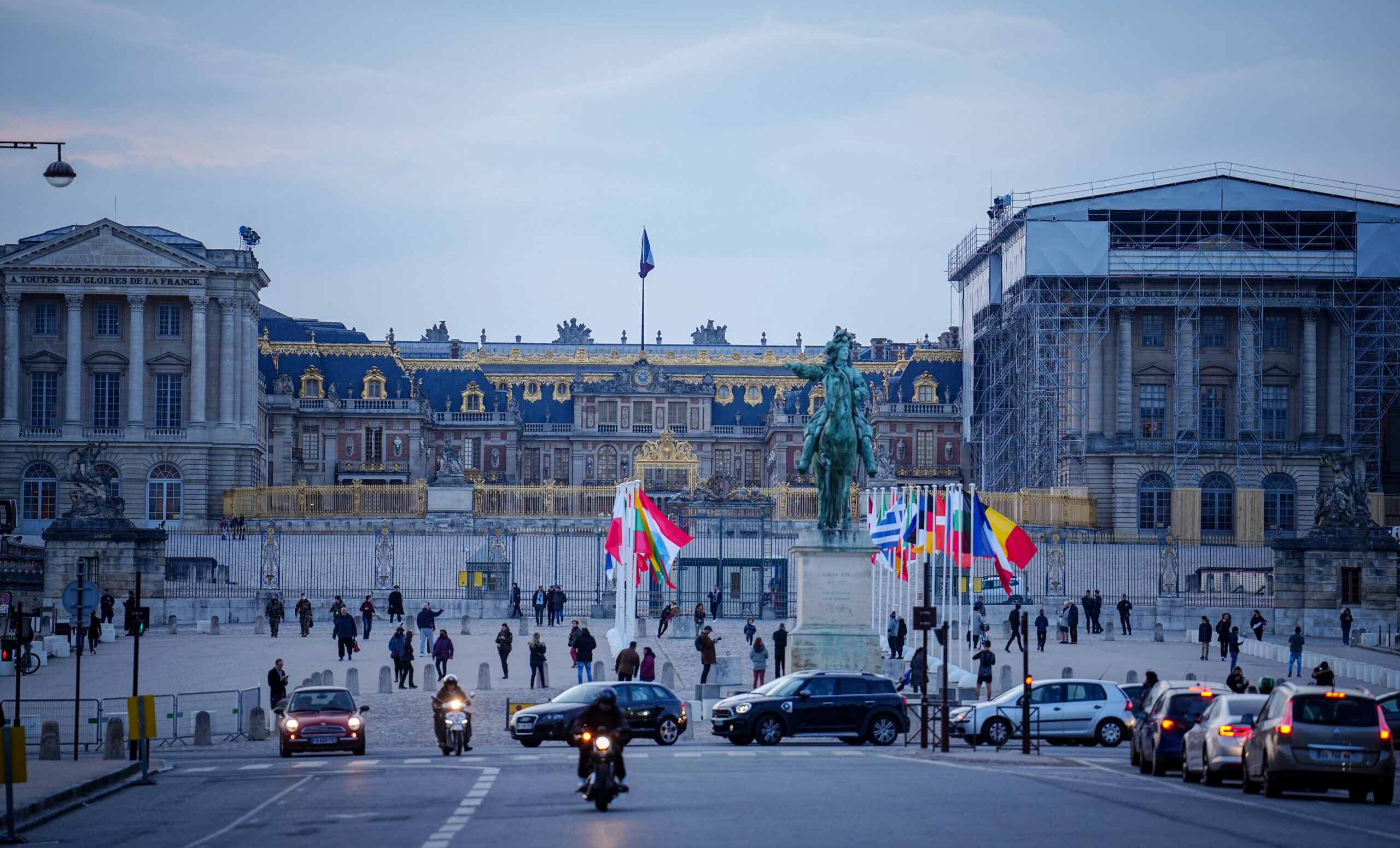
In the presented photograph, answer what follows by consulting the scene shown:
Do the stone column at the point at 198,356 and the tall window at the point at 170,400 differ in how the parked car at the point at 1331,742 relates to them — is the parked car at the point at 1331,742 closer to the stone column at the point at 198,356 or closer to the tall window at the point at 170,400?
the stone column at the point at 198,356

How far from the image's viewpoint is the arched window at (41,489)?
8088 cm

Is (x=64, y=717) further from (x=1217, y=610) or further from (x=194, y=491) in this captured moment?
(x=194, y=491)

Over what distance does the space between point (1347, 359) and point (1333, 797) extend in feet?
204

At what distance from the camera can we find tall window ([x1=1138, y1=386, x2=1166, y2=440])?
79438 millimetres

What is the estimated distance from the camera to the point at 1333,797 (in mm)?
19562

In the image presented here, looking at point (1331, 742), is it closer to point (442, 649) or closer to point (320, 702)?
point (320, 702)

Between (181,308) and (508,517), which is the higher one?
(181,308)

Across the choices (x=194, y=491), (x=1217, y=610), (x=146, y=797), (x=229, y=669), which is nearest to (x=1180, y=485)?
(x=1217, y=610)

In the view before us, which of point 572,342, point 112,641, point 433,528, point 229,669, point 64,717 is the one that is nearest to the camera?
point 64,717

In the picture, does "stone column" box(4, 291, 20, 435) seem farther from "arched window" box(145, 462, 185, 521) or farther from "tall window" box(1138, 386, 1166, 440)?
"tall window" box(1138, 386, 1166, 440)

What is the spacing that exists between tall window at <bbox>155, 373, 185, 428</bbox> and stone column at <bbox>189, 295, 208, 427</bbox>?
0.77m

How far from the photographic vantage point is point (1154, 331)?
79375mm

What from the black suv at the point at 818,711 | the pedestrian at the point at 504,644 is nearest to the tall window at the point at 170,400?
the pedestrian at the point at 504,644

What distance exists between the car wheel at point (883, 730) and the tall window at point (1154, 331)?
54.6m
